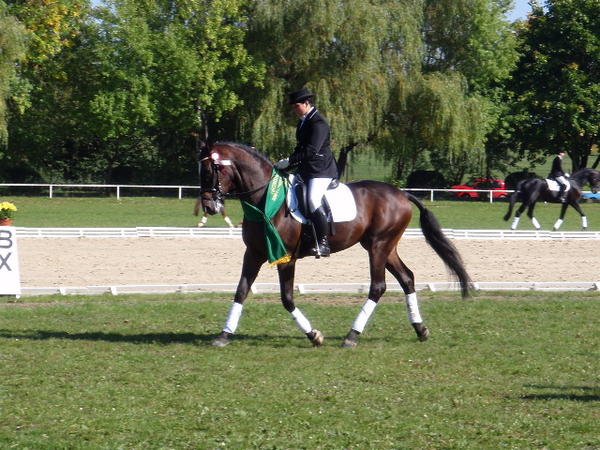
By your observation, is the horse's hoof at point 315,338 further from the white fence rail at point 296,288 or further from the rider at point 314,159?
the white fence rail at point 296,288

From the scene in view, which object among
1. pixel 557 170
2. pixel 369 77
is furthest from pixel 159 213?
pixel 557 170

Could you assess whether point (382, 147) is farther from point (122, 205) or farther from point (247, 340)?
point (247, 340)

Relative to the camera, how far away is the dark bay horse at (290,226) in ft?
33.4

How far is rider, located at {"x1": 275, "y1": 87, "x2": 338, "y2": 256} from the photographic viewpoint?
1024 cm

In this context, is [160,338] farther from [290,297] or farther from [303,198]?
[303,198]

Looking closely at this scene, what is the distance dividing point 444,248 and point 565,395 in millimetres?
3746

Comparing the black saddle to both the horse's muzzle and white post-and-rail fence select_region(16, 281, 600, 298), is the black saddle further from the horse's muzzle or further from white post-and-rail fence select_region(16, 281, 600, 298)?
white post-and-rail fence select_region(16, 281, 600, 298)

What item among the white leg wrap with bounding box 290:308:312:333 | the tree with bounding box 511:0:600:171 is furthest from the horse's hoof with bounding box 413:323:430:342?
the tree with bounding box 511:0:600:171

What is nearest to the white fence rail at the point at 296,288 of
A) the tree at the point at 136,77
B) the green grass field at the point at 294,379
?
the green grass field at the point at 294,379

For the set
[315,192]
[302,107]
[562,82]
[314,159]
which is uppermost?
[562,82]

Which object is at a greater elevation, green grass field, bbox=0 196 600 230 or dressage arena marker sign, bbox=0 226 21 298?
dressage arena marker sign, bbox=0 226 21 298

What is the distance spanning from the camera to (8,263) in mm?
13648

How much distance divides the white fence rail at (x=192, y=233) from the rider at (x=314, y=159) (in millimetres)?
12764

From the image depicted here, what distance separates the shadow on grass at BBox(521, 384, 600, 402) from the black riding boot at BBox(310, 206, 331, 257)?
9.94 feet
